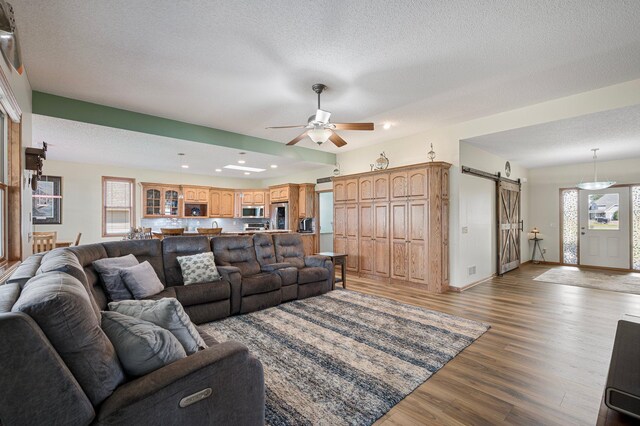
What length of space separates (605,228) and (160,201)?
11.5 meters

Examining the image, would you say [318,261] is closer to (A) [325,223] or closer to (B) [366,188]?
(B) [366,188]

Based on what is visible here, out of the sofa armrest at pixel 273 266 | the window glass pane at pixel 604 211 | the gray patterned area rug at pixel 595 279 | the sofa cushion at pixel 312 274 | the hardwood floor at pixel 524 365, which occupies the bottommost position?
the gray patterned area rug at pixel 595 279

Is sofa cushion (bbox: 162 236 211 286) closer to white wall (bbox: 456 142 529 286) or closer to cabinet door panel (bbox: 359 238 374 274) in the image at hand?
cabinet door panel (bbox: 359 238 374 274)

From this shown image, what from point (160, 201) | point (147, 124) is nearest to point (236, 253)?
point (147, 124)

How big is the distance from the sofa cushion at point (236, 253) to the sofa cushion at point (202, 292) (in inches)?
22.0

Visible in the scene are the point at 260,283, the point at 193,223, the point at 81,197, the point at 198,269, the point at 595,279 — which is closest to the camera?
the point at 198,269

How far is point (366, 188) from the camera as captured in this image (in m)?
6.12

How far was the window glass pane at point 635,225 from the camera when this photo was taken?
22.3 ft

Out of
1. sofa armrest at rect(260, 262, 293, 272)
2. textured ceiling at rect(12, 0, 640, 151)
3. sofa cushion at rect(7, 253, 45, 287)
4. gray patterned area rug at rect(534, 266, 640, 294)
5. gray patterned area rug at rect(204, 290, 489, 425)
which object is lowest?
gray patterned area rug at rect(534, 266, 640, 294)

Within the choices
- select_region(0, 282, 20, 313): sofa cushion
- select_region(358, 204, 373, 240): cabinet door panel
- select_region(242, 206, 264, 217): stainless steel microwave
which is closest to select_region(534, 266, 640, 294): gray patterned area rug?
select_region(358, 204, 373, 240): cabinet door panel

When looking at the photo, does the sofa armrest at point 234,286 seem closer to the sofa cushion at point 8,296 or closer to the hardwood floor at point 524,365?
the hardwood floor at point 524,365

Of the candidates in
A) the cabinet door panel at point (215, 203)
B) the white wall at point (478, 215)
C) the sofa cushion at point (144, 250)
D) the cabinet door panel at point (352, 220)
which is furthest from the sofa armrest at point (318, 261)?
the cabinet door panel at point (215, 203)

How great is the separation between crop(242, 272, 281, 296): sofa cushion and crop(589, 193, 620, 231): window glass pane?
8121 millimetres

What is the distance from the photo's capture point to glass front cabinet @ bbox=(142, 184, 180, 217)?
26.8 ft
